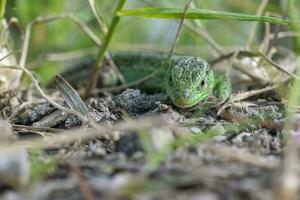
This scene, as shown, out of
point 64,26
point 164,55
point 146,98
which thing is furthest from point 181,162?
point 64,26

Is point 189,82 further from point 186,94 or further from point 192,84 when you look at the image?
point 186,94

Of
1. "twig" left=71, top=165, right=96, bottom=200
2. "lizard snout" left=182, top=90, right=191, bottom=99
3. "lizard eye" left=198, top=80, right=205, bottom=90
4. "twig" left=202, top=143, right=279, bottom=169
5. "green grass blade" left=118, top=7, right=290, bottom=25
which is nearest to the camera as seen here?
"twig" left=71, top=165, right=96, bottom=200

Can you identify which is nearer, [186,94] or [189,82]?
[186,94]

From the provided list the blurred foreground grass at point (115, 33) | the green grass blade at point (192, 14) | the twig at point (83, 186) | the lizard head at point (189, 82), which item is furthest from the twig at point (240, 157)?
the blurred foreground grass at point (115, 33)

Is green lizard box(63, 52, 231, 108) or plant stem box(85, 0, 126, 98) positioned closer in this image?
plant stem box(85, 0, 126, 98)

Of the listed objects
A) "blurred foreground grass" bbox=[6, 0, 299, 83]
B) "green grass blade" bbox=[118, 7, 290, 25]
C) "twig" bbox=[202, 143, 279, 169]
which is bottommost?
"blurred foreground grass" bbox=[6, 0, 299, 83]

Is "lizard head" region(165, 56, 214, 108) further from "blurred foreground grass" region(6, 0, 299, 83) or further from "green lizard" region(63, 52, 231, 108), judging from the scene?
"blurred foreground grass" region(6, 0, 299, 83)

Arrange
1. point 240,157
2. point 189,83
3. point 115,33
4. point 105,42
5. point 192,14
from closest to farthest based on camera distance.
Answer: point 240,157 < point 192,14 < point 105,42 < point 189,83 < point 115,33

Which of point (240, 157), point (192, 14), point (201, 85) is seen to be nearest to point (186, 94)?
point (201, 85)

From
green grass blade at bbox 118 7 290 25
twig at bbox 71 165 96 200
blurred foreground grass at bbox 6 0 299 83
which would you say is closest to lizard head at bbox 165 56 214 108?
green grass blade at bbox 118 7 290 25
